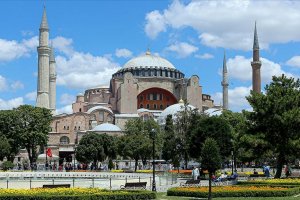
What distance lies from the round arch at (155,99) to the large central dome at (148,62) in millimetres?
4779

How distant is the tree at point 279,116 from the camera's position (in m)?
28.4

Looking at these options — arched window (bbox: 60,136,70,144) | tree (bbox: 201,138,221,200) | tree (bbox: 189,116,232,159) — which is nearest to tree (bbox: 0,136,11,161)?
tree (bbox: 189,116,232,159)

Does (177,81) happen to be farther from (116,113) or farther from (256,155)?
(256,155)

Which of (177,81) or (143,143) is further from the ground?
(177,81)

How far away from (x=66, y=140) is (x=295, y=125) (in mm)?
51429

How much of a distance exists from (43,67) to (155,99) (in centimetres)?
2555

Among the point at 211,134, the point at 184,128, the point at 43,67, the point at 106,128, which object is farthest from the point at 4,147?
the point at 106,128

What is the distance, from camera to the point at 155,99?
294 ft

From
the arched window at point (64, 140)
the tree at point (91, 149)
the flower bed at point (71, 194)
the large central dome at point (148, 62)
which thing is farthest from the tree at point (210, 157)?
the large central dome at point (148, 62)

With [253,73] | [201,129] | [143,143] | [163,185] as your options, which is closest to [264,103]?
[163,185]

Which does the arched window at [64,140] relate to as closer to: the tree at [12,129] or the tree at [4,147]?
the tree at [12,129]

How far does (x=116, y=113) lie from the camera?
278ft

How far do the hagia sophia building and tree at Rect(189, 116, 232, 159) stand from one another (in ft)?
99.4

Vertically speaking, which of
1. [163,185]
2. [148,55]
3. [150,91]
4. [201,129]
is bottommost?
[163,185]
